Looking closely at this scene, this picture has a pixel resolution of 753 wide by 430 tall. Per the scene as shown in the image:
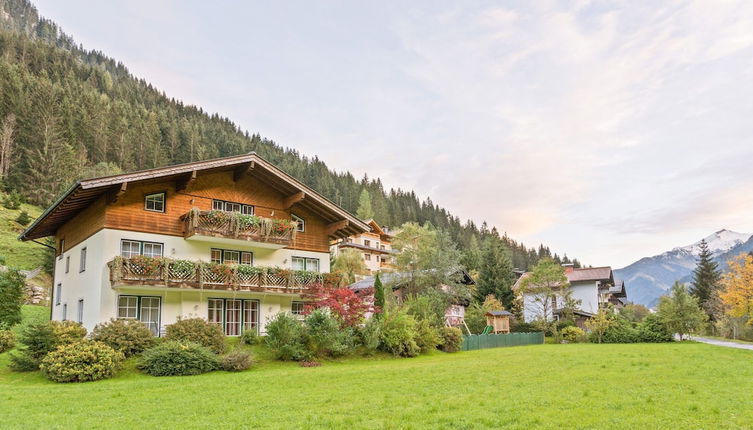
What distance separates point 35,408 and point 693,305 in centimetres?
4595

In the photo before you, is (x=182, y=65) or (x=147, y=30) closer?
(x=147, y=30)

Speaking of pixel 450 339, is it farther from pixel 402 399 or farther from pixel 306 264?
pixel 402 399

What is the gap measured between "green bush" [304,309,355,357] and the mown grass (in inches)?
1116

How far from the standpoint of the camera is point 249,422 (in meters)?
9.59

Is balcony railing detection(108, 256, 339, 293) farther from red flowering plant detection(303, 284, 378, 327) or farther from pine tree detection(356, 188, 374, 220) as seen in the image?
pine tree detection(356, 188, 374, 220)

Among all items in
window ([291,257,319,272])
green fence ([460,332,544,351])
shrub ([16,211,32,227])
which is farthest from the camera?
shrub ([16,211,32,227])

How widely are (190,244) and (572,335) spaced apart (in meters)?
33.8

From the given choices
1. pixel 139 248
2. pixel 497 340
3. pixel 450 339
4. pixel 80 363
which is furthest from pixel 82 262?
pixel 497 340

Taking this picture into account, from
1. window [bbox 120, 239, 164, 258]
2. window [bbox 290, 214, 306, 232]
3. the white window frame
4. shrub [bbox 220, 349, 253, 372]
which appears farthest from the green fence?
the white window frame

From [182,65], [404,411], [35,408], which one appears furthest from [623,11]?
[182,65]

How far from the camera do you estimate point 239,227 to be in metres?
26.0

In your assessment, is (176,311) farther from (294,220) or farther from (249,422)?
(249,422)

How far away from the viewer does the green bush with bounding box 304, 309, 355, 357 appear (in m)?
22.0

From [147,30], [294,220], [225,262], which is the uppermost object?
[147,30]
